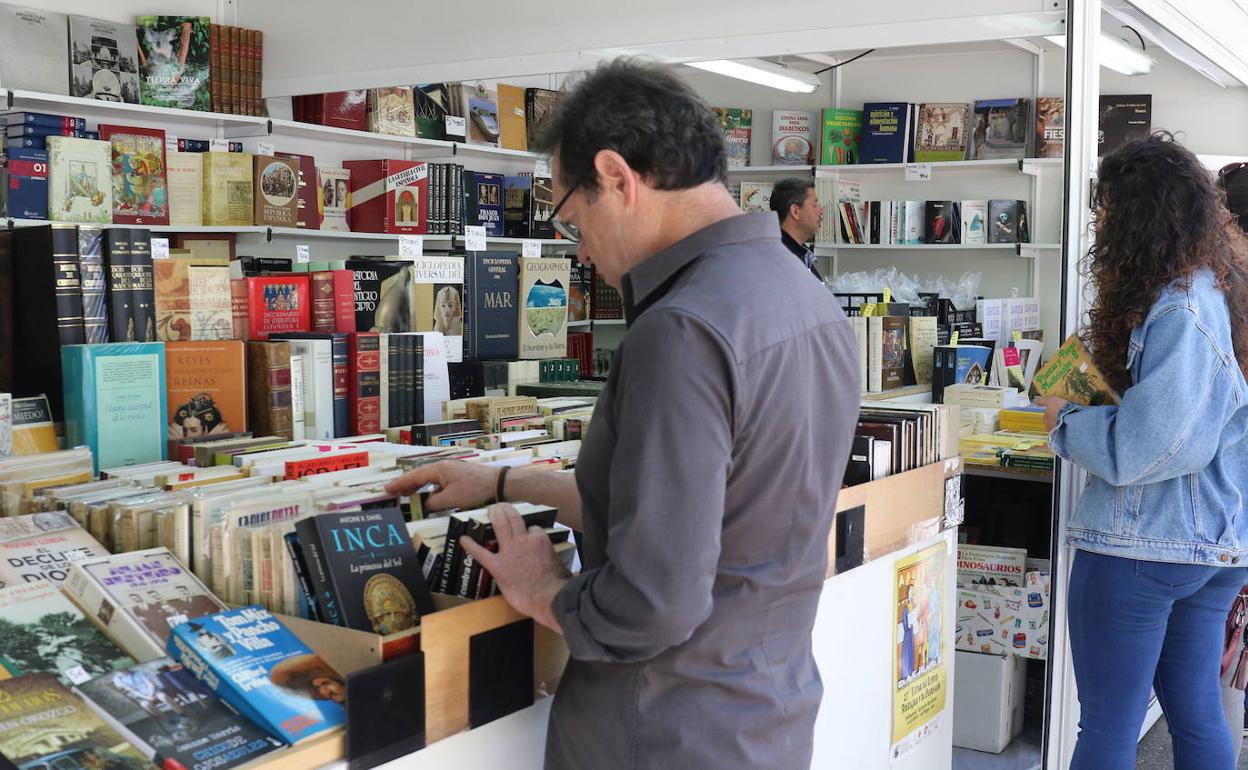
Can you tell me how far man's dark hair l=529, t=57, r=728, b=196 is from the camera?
4.22 ft

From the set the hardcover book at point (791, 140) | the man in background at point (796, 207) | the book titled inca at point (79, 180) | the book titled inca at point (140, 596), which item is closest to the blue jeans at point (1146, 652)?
the book titled inca at point (140, 596)

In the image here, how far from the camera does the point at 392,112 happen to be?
A: 568 centimetres

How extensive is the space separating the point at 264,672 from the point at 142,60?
4175 millimetres

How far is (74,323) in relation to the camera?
8.13 ft

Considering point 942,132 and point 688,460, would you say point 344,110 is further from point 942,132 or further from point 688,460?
point 688,460

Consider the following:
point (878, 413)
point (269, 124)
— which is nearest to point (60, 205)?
point (269, 124)

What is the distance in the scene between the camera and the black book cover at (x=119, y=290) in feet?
8.33

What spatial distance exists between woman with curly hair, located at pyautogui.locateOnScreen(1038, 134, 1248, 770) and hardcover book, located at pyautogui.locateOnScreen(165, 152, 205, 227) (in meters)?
3.69

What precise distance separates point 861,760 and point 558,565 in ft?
3.75

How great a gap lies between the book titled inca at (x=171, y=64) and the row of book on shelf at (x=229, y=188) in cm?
16

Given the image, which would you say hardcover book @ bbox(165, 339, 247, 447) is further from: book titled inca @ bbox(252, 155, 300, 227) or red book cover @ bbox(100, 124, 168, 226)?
book titled inca @ bbox(252, 155, 300, 227)

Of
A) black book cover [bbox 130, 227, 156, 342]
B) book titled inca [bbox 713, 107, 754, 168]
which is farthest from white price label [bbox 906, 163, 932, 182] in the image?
black book cover [bbox 130, 227, 156, 342]

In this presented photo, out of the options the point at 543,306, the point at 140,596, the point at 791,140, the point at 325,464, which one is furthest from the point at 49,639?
the point at 791,140

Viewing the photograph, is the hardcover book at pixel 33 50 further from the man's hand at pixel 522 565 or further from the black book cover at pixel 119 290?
the man's hand at pixel 522 565
